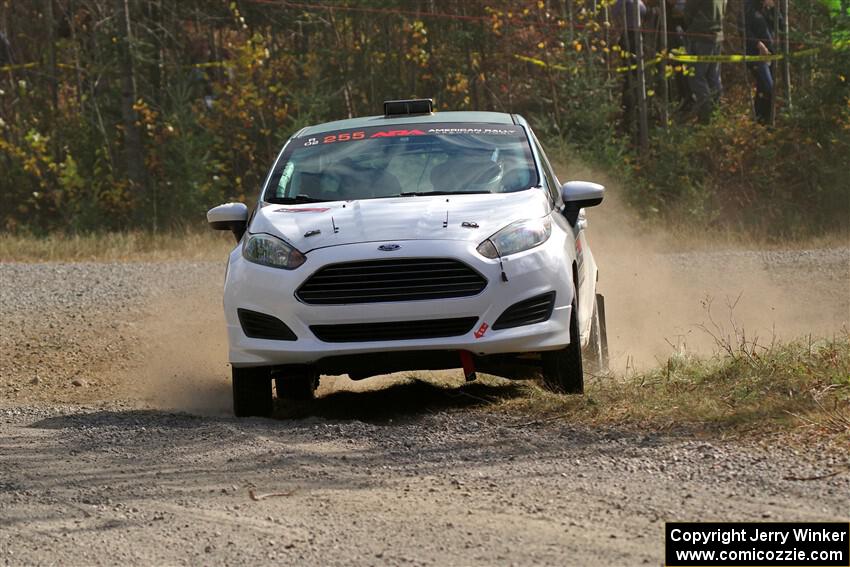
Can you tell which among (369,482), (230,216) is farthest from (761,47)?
(369,482)

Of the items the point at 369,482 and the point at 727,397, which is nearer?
the point at 369,482

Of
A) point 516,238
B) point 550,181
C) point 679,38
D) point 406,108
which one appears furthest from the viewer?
point 679,38

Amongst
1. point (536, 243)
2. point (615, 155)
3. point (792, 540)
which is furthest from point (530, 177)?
point (615, 155)

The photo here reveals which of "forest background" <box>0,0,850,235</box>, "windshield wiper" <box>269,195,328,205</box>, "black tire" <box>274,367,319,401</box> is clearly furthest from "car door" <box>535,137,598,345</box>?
"forest background" <box>0,0,850,235</box>

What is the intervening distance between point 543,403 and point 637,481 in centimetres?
→ 190

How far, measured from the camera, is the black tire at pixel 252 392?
312 inches

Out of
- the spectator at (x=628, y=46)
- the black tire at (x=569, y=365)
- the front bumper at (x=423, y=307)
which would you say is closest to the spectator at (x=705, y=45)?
the spectator at (x=628, y=46)

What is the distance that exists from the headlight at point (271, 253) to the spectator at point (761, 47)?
16.5 m

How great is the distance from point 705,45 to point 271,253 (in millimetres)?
16598

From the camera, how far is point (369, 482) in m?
5.90

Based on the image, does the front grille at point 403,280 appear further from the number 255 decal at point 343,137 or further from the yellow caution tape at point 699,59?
the yellow caution tape at point 699,59

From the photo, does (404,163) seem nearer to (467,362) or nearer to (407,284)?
(407,284)

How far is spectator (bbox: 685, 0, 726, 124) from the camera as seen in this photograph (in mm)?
22531

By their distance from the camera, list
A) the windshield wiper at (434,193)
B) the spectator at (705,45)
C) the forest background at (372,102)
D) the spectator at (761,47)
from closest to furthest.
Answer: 1. the windshield wiper at (434,193)
2. the forest background at (372,102)
3. the spectator at (705,45)
4. the spectator at (761,47)
